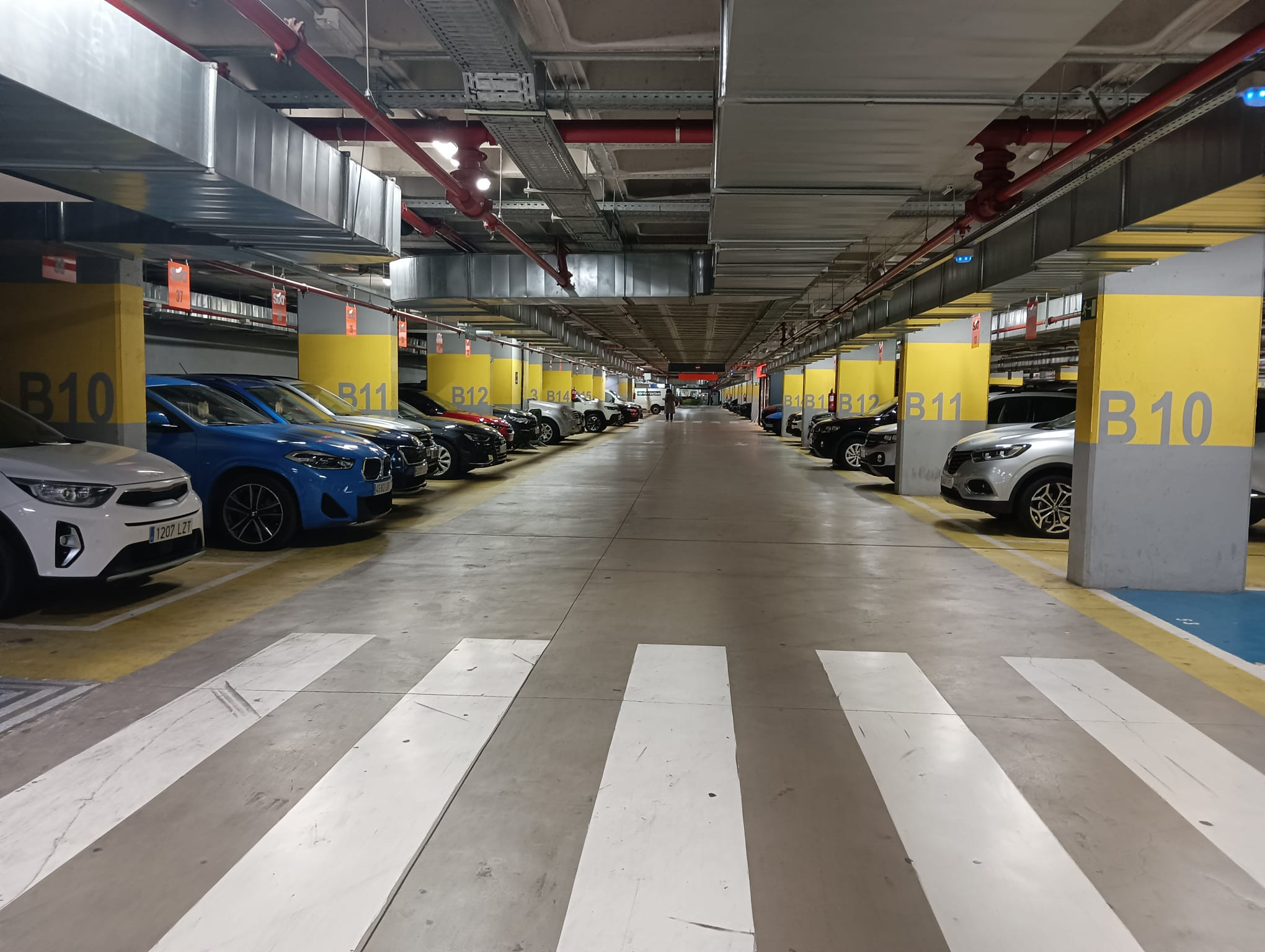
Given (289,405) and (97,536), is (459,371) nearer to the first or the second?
(289,405)

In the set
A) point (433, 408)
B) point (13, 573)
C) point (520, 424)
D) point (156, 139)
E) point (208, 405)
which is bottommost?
point (13, 573)

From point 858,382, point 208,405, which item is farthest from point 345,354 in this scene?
point 858,382

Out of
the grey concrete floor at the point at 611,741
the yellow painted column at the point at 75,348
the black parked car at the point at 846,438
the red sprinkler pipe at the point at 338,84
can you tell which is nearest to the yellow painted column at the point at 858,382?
the black parked car at the point at 846,438

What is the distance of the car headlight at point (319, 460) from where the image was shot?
7.35 meters

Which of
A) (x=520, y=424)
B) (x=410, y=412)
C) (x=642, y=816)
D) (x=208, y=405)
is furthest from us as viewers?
(x=520, y=424)

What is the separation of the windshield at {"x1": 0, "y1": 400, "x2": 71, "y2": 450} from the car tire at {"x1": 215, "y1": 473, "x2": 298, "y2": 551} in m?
1.69

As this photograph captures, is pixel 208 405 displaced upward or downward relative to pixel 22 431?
upward

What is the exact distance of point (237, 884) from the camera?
2346 millimetres

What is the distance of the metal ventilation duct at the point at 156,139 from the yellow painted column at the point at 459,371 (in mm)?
14636

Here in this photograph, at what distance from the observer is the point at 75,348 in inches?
284

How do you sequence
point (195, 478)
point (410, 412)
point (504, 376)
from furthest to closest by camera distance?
1. point (504, 376)
2. point (410, 412)
3. point (195, 478)

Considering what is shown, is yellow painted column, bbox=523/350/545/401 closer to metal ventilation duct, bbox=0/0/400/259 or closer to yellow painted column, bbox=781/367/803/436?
yellow painted column, bbox=781/367/803/436

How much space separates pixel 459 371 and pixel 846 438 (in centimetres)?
1054

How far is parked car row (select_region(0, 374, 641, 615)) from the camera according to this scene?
192 inches
